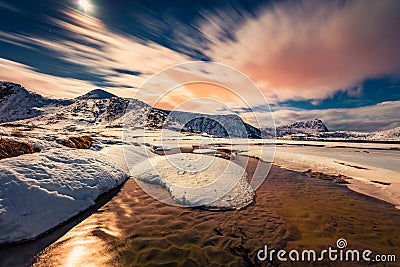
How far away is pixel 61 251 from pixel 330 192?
15490mm

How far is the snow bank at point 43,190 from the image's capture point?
702cm

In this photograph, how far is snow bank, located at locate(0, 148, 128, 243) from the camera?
7.02 meters

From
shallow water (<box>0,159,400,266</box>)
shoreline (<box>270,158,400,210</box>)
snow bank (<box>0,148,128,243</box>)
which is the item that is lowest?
shallow water (<box>0,159,400,266</box>)

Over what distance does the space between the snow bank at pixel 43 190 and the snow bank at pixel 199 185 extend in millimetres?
3608

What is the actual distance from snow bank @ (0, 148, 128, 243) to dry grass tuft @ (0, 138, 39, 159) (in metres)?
1.62

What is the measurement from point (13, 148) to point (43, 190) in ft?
18.4

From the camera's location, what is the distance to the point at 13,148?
38.1ft

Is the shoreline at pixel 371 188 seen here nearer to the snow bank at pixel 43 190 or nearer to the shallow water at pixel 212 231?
the shallow water at pixel 212 231

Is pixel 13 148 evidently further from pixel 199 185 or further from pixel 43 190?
pixel 199 185

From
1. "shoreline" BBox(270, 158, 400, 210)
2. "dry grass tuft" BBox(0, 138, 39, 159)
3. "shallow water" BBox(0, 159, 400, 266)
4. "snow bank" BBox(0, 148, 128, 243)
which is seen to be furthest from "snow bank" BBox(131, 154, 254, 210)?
"shoreline" BBox(270, 158, 400, 210)

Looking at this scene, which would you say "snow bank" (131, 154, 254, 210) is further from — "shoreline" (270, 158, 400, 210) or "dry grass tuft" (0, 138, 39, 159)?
"shoreline" (270, 158, 400, 210)

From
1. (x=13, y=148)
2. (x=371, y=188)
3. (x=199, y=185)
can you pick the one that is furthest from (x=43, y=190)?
(x=371, y=188)

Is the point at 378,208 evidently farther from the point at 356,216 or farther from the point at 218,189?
the point at 218,189

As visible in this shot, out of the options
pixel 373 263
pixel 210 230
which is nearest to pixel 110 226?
pixel 210 230
